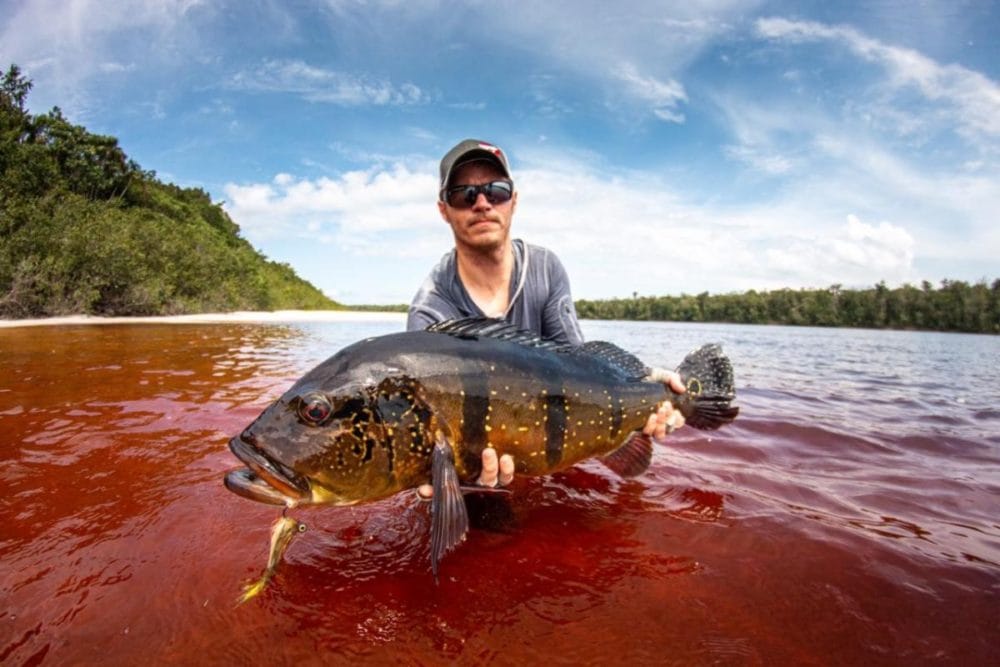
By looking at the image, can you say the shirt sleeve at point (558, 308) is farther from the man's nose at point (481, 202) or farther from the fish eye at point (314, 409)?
the fish eye at point (314, 409)

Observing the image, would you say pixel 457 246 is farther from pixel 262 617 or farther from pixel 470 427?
pixel 262 617

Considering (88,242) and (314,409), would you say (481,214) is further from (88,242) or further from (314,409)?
(88,242)

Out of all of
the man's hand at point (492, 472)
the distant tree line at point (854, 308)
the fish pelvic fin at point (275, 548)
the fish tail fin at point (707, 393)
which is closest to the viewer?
the fish pelvic fin at point (275, 548)

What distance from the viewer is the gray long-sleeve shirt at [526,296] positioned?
4.33 metres

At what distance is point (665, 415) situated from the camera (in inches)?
145

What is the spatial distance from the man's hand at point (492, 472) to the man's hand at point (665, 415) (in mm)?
1321

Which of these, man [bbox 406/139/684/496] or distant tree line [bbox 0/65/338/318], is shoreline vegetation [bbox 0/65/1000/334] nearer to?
distant tree line [bbox 0/65/338/318]

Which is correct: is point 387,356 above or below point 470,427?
above

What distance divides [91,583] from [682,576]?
2995mm

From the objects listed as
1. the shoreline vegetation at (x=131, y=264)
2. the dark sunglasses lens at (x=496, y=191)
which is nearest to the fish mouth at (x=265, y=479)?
the dark sunglasses lens at (x=496, y=191)

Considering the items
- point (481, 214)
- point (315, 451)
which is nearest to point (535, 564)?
point (315, 451)

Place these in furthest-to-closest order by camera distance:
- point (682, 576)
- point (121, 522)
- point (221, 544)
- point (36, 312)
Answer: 1. point (36, 312)
2. point (121, 522)
3. point (221, 544)
4. point (682, 576)

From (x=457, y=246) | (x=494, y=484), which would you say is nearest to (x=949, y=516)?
(x=494, y=484)

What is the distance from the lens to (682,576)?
2592 millimetres
